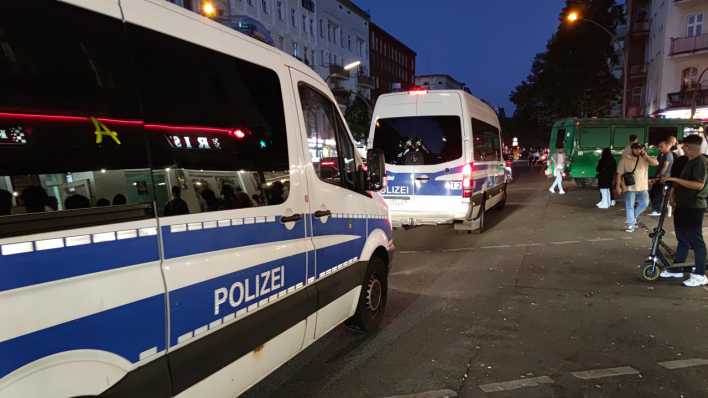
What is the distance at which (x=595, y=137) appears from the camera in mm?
20016

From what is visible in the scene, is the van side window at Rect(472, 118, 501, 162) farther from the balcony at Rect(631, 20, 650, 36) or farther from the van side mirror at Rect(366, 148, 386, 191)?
the balcony at Rect(631, 20, 650, 36)

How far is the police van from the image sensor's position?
8.32 m

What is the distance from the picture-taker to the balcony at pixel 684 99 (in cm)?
2814

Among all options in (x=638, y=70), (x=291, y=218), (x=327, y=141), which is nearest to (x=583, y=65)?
(x=638, y=70)

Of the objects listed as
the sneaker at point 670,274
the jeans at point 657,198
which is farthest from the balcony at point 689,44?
the sneaker at point 670,274

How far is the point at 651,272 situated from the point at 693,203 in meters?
1.02

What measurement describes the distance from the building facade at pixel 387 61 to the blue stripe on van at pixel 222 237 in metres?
A: 55.9

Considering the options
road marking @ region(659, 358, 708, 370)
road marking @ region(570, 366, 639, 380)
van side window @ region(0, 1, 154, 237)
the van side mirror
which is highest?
van side window @ region(0, 1, 154, 237)

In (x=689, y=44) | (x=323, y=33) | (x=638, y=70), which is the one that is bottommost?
(x=638, y=70)

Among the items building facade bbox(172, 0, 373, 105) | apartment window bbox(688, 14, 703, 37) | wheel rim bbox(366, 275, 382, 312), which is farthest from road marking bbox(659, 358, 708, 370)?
apartment window bbox(688, 14, 703, 37)

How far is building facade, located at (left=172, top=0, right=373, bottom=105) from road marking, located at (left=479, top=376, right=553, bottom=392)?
27648mm

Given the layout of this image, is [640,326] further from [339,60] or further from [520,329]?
[339,60]

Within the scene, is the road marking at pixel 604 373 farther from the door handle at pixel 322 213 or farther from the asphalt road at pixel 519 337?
the door handle at pixel 322 213

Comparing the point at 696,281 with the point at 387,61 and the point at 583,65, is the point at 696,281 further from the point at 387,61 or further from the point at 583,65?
the point at 387,61
